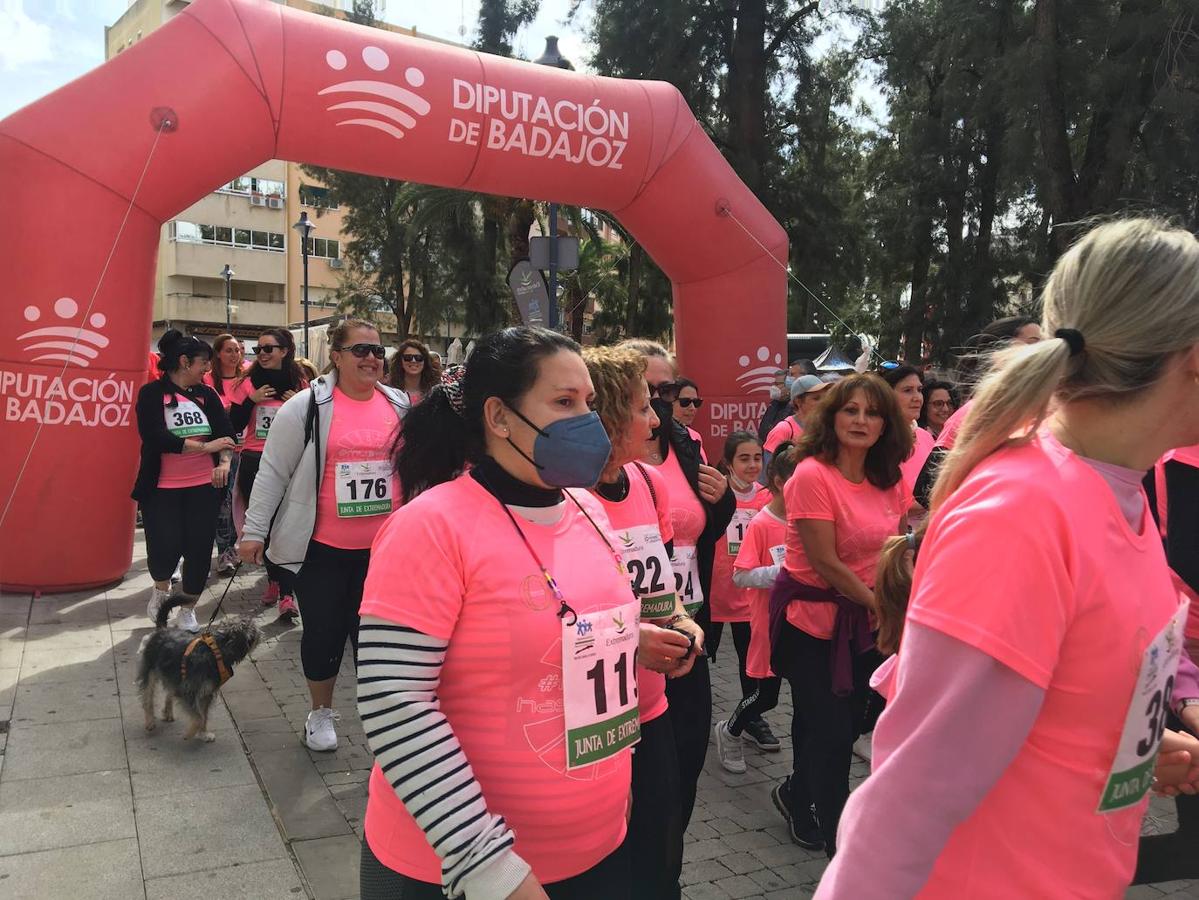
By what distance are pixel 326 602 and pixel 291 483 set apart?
598 millimetres

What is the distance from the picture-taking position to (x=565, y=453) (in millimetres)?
1946

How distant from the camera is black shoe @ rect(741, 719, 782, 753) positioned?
15.8 ft

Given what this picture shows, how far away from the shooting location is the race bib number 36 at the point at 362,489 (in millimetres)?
4500

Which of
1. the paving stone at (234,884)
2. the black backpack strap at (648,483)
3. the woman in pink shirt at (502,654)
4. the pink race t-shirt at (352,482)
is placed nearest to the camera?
the woman in pink shirt at (502,654)

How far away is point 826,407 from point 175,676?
10.4ft

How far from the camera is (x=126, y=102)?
271 inches

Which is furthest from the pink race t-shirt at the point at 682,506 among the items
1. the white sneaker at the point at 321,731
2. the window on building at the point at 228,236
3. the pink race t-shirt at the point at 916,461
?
the window on building at the point at 228,236

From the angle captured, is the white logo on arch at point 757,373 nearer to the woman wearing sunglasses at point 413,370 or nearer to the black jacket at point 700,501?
the woman wearing sunglasses at point 413,370

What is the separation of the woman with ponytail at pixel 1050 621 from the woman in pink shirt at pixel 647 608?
3.57 feet

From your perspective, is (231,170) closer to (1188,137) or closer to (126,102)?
(126,102)

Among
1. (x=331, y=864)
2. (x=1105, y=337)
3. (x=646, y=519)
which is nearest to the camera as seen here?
(x=1105, y=337)

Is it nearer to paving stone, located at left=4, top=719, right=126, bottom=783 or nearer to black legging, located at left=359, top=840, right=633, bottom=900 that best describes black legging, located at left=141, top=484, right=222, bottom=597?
paving stone, located at left=4, top=719, right=126, bottom=783

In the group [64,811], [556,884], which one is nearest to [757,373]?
[64,811]

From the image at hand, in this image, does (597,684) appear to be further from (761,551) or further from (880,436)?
(761,551)
